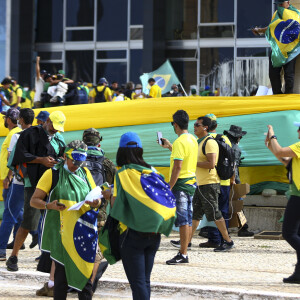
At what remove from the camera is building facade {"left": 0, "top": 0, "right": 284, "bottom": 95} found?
→ 86.8 ft

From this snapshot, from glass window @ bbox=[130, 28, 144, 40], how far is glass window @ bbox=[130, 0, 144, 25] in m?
0.24

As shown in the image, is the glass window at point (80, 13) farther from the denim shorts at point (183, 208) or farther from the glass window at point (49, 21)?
the denim shorts at point (183, 208)

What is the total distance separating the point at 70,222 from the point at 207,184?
3.77 meters

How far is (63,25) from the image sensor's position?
28.8m

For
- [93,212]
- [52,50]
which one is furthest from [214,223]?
[52,50]

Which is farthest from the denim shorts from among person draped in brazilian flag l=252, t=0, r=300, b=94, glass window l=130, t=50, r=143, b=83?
glass window l=130, t=50, r=143, b=83

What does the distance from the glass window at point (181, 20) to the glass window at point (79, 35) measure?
282 centimetres

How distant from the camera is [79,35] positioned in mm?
28656

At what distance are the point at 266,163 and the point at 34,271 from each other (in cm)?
442

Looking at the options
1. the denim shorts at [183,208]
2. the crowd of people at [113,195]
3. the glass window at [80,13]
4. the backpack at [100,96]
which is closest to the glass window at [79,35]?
the glass window at [80,13]

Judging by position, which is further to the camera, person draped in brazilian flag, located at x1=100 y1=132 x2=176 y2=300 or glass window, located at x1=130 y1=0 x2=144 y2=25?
glass window, located at x1=130 y1=0 x2=144 y2=25

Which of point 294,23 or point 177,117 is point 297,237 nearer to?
point 177,117

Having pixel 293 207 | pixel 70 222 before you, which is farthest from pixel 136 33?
pixel 70 222

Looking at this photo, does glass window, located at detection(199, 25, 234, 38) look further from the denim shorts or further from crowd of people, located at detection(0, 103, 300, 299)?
the denim shorts
